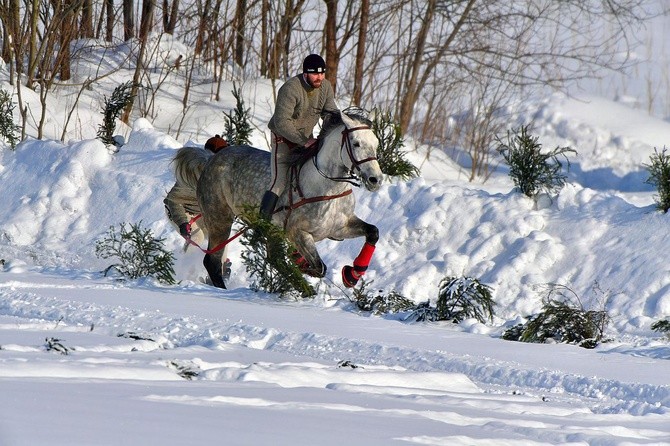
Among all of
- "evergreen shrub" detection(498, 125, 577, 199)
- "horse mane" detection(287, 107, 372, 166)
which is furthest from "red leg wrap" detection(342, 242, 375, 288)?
"evergreen shrub" detection(498, 125, 577, 199)

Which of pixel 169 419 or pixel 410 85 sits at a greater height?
pixel 410 85

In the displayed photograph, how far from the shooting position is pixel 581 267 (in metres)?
11.7

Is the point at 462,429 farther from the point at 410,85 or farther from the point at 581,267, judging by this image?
the point at 410,85

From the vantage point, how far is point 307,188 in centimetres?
996

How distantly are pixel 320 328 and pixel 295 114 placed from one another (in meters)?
2.58

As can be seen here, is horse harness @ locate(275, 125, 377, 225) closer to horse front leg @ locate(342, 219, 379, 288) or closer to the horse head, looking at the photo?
the horse head

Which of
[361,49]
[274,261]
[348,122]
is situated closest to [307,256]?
[274,261]

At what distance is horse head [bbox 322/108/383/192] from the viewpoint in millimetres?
8922

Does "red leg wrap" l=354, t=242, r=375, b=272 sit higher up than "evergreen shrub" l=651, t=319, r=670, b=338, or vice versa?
"red leg wrap" l=354, t=242, r=375, b=272

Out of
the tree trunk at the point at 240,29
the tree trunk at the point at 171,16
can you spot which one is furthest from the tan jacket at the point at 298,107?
the tree trunk at the point at 171,16

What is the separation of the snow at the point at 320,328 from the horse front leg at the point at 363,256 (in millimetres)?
204

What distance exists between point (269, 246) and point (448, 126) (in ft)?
38.0

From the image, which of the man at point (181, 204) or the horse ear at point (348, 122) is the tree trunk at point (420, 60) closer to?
the man at point (181, 204)

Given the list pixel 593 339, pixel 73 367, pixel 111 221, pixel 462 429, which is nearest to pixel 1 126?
pixel 111 221
